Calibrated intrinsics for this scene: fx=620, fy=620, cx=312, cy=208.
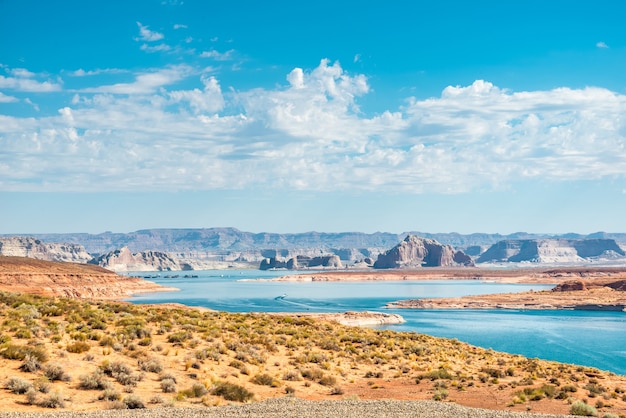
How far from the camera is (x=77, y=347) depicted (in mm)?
28797

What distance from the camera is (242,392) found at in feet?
87.2

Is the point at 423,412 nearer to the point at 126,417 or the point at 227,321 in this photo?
the point at 126,417

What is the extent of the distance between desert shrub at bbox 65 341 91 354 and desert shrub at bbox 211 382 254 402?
680cm

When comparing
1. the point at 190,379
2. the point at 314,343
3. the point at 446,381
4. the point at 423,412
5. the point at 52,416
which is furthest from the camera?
the point at 314,343

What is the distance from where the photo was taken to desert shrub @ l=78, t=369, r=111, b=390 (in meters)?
24.8

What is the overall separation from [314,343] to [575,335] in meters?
58.9

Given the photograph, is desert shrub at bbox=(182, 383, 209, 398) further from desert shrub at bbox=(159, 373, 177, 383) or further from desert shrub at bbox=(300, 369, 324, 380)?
desert shrub at bbox=(300, 369, 324, 380)

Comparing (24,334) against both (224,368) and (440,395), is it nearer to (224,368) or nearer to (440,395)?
(224,368)

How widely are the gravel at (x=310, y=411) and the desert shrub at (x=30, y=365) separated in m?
5.21

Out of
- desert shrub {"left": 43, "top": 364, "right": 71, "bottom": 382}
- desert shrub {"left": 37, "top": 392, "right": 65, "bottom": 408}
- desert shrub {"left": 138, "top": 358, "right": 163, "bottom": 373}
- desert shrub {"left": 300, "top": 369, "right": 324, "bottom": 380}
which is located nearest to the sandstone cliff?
desert shrub {"left": 300, "top": 369, "right": 324, "bottom": 380}

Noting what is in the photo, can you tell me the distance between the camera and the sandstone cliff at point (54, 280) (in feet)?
372

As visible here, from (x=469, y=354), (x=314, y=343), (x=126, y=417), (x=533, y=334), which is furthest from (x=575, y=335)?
(x=126, y=417)

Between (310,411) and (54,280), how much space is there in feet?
387

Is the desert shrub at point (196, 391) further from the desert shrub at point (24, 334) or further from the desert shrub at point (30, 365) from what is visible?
the desert shrub at point (24, 334)
